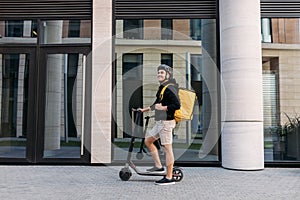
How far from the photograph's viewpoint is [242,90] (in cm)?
627

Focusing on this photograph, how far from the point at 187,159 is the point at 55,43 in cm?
389

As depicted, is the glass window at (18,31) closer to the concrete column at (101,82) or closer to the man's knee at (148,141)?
the concrete column at (101,82)

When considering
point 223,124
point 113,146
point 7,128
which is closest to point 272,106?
point 223,124

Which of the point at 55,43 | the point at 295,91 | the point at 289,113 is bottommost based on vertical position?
the point at 289,113

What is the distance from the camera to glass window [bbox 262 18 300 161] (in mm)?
6918

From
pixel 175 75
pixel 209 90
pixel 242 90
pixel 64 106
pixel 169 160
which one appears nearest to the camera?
pixel 169 160

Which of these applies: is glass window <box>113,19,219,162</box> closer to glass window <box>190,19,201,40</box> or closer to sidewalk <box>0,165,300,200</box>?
glass window <box>190,19,201,40</box>

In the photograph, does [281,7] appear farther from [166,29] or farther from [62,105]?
[62,105]

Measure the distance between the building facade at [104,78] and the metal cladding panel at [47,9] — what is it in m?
0.02

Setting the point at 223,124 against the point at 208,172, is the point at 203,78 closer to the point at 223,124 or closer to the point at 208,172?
the point at 223,124

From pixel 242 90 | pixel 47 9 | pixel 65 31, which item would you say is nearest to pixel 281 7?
pixel 242 90

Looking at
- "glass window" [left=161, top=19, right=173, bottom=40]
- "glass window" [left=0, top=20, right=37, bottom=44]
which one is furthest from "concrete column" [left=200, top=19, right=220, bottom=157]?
"glass window" [left=0, top=20, right=37, bottom=44]

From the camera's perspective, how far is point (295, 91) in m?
6.97

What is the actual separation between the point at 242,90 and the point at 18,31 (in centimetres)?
511
